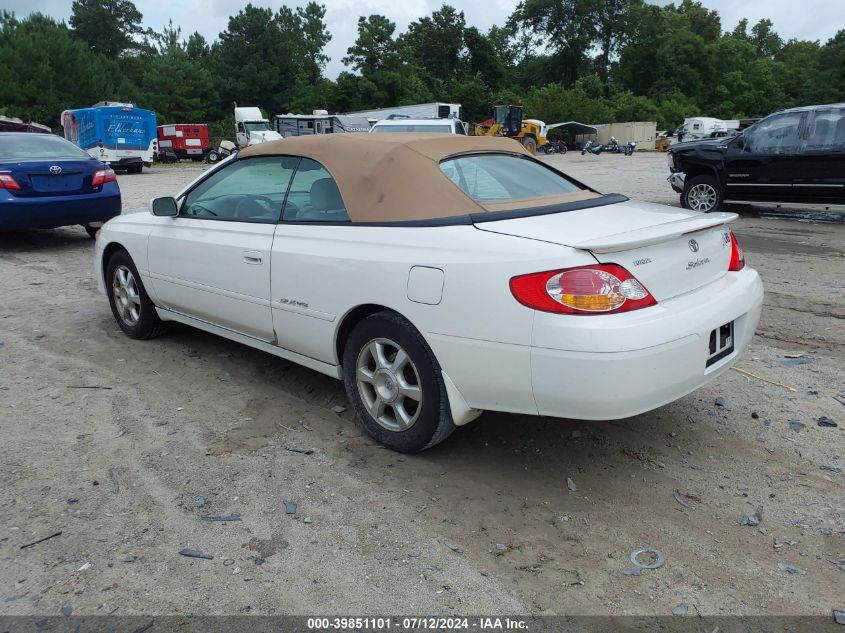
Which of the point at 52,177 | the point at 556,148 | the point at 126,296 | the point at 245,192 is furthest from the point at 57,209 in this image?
the point at 556,148

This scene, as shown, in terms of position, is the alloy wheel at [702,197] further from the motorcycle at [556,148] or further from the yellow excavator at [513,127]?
the motorcycle at [556,148]

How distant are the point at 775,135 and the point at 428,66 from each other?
73.1 metres

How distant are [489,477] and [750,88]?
8866 cm

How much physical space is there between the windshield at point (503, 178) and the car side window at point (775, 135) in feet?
28.6

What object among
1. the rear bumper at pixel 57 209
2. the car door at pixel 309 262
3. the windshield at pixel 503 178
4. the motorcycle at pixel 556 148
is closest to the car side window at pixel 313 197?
the car door at pixel 309 262

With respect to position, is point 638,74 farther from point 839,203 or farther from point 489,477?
point 489,477

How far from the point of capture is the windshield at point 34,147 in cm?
901

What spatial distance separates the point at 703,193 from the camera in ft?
40.0

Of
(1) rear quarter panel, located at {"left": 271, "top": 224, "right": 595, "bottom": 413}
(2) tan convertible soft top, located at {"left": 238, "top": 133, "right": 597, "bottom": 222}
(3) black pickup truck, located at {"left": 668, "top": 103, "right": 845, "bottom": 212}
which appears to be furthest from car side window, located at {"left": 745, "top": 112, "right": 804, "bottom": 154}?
(1) rear quarter panel, located at {"left": 271, "top": 224, "right": 595, "bottom": 413}

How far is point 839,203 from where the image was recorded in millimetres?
10820

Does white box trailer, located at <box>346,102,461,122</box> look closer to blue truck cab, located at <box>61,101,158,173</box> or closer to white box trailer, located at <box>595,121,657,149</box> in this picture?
blue truck cab, located at <box>61,101,158,173</box>

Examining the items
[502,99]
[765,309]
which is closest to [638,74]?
[502,99]

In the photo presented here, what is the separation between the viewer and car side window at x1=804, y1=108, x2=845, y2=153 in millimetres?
10680

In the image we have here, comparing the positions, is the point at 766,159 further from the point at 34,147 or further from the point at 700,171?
the point at 34,147
